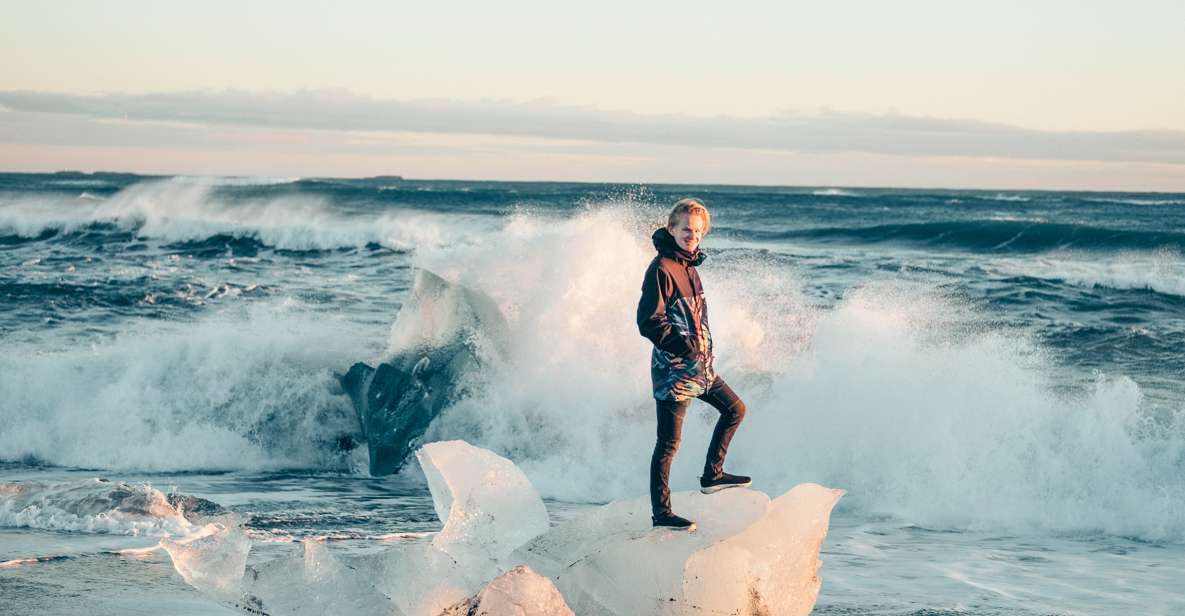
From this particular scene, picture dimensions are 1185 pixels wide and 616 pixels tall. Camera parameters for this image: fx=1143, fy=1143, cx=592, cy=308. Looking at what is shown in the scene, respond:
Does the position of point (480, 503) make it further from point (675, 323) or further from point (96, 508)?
point (96, 508)

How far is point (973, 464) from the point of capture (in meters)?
8.20

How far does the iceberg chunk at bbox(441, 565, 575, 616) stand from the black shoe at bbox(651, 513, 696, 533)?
0.60m

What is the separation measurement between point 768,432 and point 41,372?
687 cm

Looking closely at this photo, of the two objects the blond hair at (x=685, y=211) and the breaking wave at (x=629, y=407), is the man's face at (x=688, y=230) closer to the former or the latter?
the blond hair at (x=685, y=211)

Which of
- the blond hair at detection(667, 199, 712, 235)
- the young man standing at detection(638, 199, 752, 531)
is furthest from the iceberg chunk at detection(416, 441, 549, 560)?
the blond hair at detection(667, 199, 712, 235)

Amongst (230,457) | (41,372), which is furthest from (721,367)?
(41,372)

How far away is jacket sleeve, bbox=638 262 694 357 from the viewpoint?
4.42 m

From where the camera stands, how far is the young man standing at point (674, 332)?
4.44 meters

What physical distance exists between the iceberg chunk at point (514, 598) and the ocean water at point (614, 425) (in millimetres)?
1741

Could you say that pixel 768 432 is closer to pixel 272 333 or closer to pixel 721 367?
pixel 721 367

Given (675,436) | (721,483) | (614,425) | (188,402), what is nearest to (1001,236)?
(614,425)

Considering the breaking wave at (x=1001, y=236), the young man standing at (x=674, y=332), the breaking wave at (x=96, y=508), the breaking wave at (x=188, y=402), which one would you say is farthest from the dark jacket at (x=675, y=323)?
the breaking wave at (x=1001, y=236)

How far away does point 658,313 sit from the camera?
174 inches

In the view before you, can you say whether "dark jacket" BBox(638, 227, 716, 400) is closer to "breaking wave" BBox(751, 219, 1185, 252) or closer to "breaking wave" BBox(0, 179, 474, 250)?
"breaking wave" BBox(0, 179, 474, 250)
